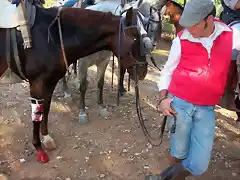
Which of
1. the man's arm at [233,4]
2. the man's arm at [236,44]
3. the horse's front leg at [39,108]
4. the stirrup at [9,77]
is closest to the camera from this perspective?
the man's arm at [236,44]

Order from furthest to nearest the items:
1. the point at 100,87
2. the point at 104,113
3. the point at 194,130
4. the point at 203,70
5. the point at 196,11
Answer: the point at 100,87
the point at 104,113
the point at 194,130
the point at 203,70
the point at 196,11

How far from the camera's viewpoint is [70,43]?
410 cm

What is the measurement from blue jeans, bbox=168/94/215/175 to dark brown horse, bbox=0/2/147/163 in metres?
1.10

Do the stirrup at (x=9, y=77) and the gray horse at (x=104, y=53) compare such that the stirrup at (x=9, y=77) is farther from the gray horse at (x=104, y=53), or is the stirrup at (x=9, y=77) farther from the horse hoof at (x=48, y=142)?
the gray horse at (x=104, y=53)

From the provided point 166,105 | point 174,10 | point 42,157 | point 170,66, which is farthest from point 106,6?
point 166,105

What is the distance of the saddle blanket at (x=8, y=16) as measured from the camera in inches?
156

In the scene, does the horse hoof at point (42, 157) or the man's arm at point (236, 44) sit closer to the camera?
the man's arm at point (236, 44)

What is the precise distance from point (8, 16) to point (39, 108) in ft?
3.72

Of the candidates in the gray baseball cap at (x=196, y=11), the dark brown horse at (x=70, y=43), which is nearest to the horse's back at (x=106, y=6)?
the dark brown horse at (x=70, y=43)

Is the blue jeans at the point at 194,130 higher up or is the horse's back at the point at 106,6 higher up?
the horse's back at the point at 106,6

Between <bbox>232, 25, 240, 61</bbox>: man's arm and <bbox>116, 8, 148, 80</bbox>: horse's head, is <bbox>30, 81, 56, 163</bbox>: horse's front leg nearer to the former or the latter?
<bbox>116, 8, 148, 80</bbox>: horse's head

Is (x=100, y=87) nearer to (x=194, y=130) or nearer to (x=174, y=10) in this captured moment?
(x=174, y=10)

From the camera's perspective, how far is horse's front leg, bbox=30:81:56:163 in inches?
165

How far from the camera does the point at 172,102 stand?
121 inches
